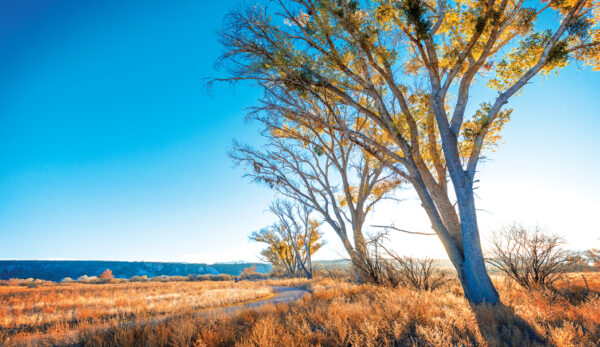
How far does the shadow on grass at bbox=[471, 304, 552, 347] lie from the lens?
11.4 ft

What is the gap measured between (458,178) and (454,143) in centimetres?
106

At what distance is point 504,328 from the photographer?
4004mm

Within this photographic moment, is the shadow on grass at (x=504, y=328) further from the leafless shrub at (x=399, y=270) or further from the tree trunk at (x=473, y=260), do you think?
the leafless shrub at (x=399, y=270)

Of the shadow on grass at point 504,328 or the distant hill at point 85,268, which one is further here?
the distant hill at point 85,268

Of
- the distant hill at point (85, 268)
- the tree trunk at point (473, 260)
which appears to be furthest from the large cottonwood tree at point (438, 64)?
the distant hill at point (85, 268)

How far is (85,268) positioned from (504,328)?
126 meters

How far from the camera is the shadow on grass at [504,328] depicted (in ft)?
11.4

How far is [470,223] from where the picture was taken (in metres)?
6.49

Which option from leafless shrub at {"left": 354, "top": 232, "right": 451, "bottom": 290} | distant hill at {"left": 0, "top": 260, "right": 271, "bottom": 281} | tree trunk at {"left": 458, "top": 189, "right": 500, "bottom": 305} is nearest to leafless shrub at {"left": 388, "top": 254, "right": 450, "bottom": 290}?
leafless shrub at {"left": 354, "top": 232, "right": 451, "bottom": 290}

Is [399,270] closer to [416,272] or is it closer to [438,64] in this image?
[416,272]

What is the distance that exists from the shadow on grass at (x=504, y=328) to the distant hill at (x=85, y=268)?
104680 mm

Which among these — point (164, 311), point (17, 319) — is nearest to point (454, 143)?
point (164, 311)

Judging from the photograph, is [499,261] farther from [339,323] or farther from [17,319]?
[17,319]

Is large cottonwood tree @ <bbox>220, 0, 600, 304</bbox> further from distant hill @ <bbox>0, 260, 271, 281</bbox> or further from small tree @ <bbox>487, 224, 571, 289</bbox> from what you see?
distant hill @ <bbox>0, 260, 271, 281</bbox>
